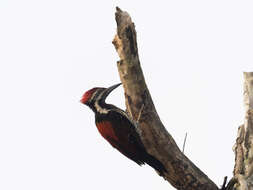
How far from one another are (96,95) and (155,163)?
165 centimetres

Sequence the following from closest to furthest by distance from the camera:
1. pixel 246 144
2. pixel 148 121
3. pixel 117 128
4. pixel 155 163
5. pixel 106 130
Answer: pixel 148 121 < pixel 155 163 < pixel 246 144 < pixel 117 128 < pixel 106 130

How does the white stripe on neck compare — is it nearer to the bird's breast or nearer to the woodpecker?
the woodpecker

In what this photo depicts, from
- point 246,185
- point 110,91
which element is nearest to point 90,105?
point 110,91

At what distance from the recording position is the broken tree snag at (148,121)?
4.89 m

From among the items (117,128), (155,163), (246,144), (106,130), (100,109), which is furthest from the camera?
(100,109)

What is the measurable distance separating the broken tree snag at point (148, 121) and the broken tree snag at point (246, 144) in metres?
0.46

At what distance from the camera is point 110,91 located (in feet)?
21.1

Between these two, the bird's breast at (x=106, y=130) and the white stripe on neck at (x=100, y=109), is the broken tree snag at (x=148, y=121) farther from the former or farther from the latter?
the white stripe on neck at (x=100, y=109)

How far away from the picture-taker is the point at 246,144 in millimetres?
5715

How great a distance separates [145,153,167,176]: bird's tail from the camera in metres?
5.53

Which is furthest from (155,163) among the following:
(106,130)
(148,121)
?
(106,130)

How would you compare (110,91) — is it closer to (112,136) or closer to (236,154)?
(112,136)

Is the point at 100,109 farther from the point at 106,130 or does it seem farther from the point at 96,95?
the point at 106,130

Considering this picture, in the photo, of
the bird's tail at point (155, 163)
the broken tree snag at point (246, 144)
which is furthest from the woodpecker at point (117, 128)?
A: the broken tree snag at point (246, 144)
